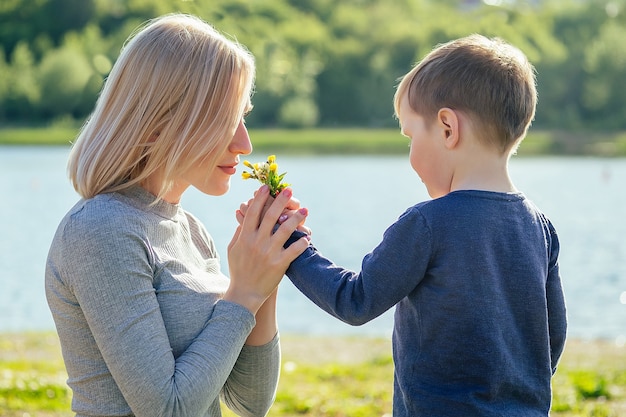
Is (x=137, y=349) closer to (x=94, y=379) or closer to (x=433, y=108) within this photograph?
(x=94, y=379)

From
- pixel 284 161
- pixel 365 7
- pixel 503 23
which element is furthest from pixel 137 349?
pixel 365 7

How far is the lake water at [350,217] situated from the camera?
12.5m

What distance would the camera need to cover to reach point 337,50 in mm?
56219

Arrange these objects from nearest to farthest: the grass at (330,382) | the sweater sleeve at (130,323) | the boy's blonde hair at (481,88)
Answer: the sweater sleeve at (130,323), the boy's blonde hair at (481,88), the grass at (330,382)

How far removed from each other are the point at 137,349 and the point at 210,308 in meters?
0.25

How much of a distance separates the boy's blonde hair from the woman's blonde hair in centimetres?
48

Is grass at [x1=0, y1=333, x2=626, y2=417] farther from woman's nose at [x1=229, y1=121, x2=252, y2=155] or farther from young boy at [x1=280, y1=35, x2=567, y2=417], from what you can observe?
woman's nose at [x1=229, y1=121, x2=252, y2=155]

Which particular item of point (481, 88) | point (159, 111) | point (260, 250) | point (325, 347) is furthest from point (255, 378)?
point (325, 347)

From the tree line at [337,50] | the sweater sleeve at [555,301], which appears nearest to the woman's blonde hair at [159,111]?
the sweater sleeve at [555,301]

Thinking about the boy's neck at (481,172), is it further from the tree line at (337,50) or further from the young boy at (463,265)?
the tree line at (337,50)

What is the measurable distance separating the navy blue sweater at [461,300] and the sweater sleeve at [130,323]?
42 centimetres

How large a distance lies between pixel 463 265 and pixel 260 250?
50cm

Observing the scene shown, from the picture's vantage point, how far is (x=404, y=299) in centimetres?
222

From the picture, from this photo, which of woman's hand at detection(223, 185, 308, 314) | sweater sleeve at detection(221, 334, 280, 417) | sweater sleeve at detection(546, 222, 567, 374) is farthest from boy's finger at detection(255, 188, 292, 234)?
sweater sleeve at detection(546, 222, 567, 374)
